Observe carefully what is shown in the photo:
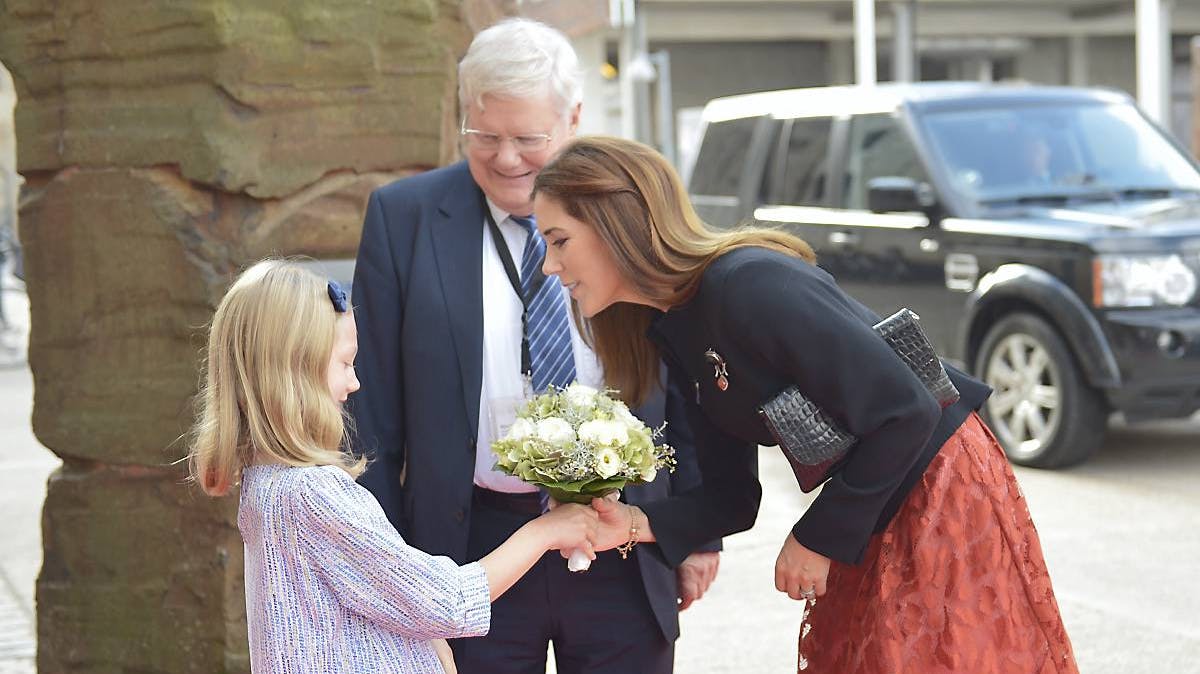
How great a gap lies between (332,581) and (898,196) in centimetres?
669

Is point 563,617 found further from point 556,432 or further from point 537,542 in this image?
point 556,432

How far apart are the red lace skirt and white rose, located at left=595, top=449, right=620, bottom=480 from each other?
20.5 inches

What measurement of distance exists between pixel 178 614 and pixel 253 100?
1.44 meters

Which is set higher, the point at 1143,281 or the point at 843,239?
the point at 843,239

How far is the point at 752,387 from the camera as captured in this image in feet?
9.46

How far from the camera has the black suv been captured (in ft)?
26.4

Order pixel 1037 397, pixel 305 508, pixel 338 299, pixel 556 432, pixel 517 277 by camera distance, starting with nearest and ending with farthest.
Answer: pixel 305 508 < pixel 338 299 < pixel 556 432 < pixel 517 277 < pixel 1037 397

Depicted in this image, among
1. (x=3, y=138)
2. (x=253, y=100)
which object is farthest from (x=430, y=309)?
(x=3, y=138)

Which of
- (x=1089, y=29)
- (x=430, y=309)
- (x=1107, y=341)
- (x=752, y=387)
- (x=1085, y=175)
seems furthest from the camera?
(x=1089, y=29)

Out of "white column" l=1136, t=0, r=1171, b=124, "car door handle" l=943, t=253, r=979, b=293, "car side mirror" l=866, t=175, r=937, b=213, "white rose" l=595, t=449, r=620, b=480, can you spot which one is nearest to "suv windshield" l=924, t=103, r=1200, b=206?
"car side mirror" l=866, t=175, r=937, b=213

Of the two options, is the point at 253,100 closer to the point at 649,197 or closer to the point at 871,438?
the point at 649,197

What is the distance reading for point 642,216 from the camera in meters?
2.93

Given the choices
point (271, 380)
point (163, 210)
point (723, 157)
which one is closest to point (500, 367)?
point (271, 380)

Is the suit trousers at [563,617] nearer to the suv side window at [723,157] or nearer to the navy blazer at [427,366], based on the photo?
the navy blazer at [427,366]
